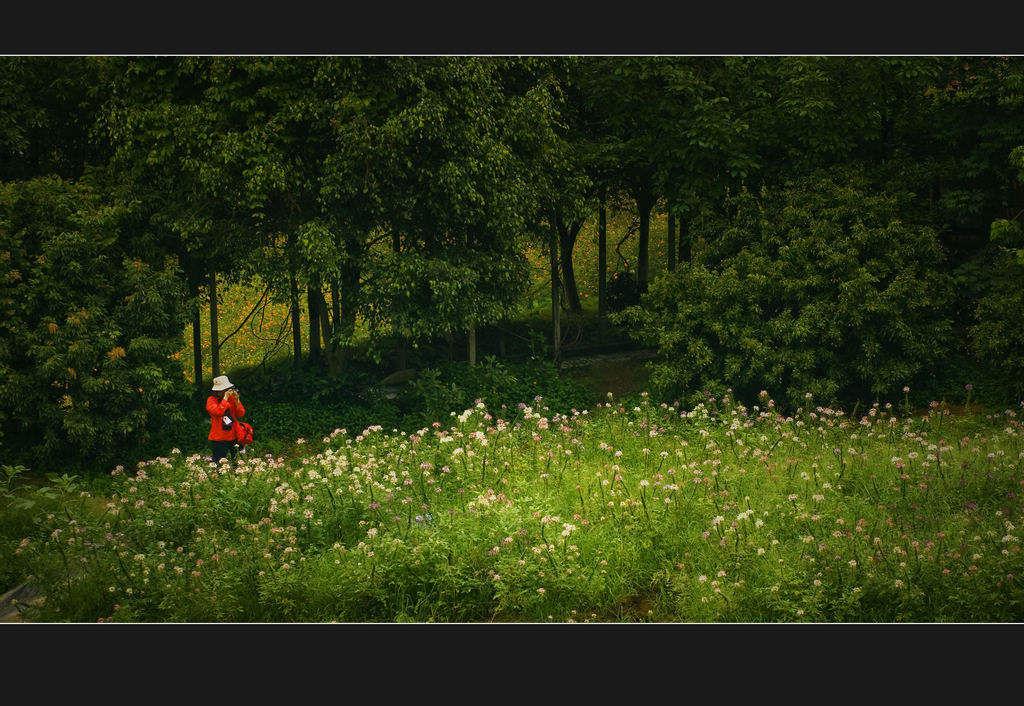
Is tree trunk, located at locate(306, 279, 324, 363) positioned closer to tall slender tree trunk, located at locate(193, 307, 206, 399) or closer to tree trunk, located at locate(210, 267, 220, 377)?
tree trunk, located at locate(210, 267, 220, 377)

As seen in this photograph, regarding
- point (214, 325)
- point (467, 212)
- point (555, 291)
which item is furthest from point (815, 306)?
point (214, 325)

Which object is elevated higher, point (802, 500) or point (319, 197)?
point (319, 197)

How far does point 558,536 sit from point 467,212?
6.79 m

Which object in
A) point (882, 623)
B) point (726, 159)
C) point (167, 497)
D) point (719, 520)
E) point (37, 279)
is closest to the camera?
point (882, 623)

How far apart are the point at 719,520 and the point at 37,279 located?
901 cm

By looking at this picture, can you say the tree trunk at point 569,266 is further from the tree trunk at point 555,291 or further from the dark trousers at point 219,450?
the dark trousers at point 219,450

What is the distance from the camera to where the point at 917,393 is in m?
13.4

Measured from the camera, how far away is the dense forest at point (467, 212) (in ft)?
41.5

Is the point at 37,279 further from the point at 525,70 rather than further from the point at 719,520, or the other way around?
the point at 719,520

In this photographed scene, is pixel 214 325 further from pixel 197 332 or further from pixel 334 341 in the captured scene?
pixel 334 341

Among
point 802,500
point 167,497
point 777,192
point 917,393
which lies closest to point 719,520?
point 802,500

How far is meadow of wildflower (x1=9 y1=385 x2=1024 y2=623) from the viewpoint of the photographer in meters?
7.76

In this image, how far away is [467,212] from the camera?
14.1 metres

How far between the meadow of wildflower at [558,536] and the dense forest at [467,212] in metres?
2.68
